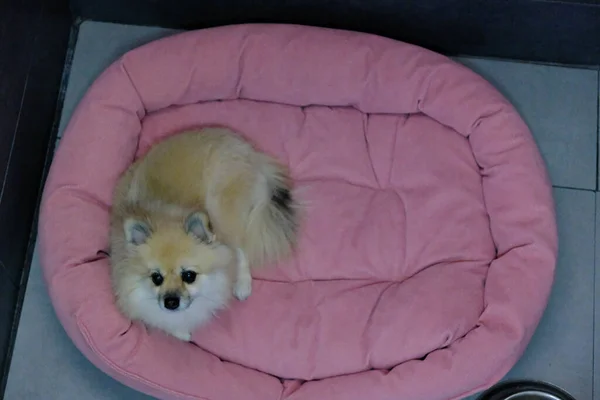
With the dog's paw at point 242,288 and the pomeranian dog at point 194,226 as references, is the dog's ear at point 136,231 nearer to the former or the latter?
the pomeranian dog at point 194,226

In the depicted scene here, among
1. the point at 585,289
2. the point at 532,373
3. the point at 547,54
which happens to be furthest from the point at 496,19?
the point at 532,373

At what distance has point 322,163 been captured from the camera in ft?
7.54

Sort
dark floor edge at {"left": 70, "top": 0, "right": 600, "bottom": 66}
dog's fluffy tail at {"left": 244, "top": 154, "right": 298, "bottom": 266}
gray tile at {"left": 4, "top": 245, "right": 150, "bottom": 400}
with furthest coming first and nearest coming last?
1. dark floor edge at {"left": 70, "top": 0, "right": 600, "bottom": 66}
2. gray tile at {"left": 4, "top": 245, "right": 150, "bottom": 400}
3. dog's fluffy tail at {"left": 244, "top": 154, "right": 298, "bottom": 266}

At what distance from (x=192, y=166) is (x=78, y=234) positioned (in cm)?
37

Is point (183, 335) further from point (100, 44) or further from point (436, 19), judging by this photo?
point (436, 19)

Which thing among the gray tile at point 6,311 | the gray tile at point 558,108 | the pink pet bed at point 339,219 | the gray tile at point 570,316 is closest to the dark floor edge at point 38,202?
the gray tile at point 6,311

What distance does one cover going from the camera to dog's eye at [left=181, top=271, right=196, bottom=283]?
182cm

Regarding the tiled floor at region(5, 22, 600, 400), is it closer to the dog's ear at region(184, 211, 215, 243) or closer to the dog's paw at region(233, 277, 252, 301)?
the dog's paw at region(233, 277, 252, 301)

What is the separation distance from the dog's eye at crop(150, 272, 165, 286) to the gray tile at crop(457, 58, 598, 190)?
1.29 metres

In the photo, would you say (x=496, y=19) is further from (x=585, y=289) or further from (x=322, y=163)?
(x=585, y=289)

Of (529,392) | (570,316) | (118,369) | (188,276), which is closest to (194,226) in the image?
(188,276)

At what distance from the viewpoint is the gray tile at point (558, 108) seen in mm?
2414

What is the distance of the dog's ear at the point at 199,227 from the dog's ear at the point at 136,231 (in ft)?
0.30

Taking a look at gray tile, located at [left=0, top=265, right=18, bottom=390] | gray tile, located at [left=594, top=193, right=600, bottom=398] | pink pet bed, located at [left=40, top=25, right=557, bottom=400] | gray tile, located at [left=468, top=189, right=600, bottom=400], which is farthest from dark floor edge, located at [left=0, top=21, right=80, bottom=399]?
gray tile, located at [left=594, top=193, right=600, bottom=398]
